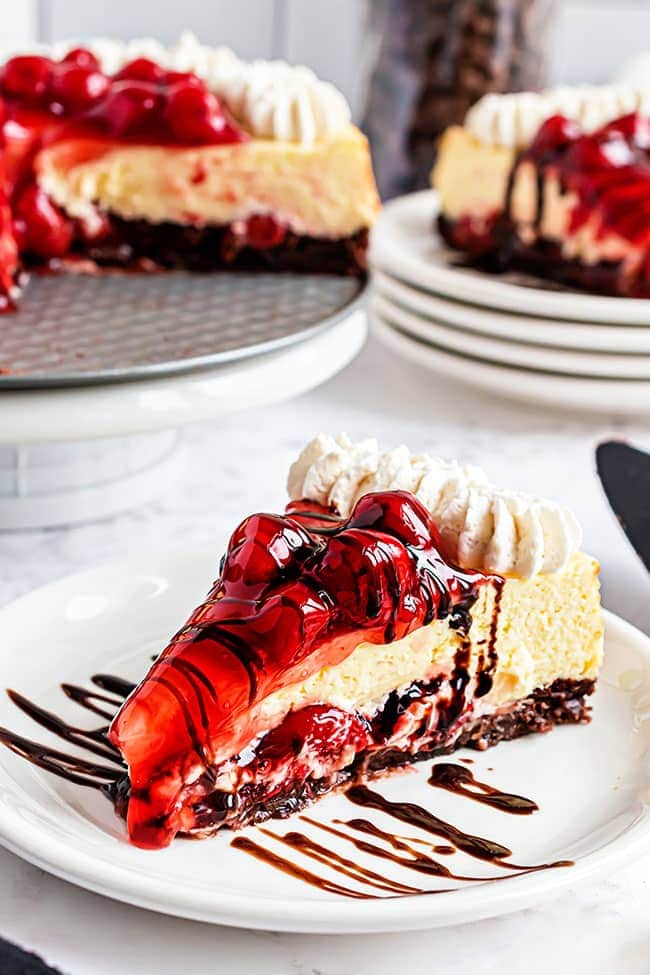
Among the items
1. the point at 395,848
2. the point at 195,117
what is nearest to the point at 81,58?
the point at 195,117

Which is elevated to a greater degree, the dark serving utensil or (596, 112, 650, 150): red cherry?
(596, 112, 650, 150): red cherry

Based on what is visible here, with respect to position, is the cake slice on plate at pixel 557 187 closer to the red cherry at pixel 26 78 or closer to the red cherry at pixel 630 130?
the red cherry at pixel 630 130

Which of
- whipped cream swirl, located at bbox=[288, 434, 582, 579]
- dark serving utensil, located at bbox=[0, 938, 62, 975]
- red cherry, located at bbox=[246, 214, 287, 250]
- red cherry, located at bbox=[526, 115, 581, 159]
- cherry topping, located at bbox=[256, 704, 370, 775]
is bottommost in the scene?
red cherry, located at bbox=[246, 214, 287, 250]

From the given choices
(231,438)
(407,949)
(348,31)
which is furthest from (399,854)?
(348,31)

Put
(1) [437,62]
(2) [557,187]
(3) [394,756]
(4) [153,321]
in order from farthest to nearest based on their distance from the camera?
1. (1) [437,62]
2. (2) [557,187]
3. (4) [153,321]
4. (3) [394,756]

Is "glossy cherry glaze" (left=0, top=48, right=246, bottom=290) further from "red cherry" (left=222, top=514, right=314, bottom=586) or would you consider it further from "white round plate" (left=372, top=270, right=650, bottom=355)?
"red cherry" (left=222, top=514, right=314, bottom=586)

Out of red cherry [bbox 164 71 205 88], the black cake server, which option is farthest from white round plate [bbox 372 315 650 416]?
red cherry [bbox 164 71 205 88]

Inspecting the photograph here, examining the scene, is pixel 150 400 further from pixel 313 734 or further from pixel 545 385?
pixel 545 385
